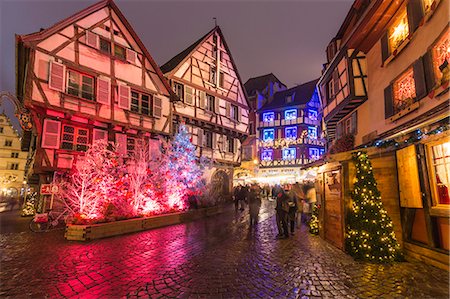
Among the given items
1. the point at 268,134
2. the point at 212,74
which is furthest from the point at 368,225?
the point at 268,134

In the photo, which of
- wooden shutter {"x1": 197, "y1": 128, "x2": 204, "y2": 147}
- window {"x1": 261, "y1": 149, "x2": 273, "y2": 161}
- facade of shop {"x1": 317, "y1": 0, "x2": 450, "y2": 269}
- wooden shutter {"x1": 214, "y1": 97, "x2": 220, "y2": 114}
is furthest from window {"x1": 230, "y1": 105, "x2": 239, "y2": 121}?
window {"x1": 261, "y1": 149, "x2": 273, "y2": 161}

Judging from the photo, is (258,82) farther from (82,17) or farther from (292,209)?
(292,209)

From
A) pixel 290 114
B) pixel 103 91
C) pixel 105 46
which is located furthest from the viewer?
pixel 290 114

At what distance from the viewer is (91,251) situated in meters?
7.78

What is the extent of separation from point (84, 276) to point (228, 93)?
69.0ft

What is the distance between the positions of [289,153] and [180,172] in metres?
26.4

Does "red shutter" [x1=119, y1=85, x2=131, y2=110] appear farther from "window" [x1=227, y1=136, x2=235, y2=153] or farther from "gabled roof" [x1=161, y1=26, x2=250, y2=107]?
"window" [x1=227, y1=136, x2=235, y2=153]

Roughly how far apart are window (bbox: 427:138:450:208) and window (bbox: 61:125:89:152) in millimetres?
16038

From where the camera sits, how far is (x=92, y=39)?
605 inches

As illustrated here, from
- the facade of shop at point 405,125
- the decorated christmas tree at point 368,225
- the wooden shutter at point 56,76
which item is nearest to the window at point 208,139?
the wooden shutter at point 56,76

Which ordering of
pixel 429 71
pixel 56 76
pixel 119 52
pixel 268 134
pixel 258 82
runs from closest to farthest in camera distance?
pixel 429 71 < pixel 56 76 < pixel 119 52 < pixel 268 134 < pixel 258 82

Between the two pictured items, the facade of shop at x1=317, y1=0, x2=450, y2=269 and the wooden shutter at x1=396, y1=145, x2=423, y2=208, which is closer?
the facade of shop at x1=317, y1=0, x2=450, y2=269

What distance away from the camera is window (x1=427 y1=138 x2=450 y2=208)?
19.8 ft

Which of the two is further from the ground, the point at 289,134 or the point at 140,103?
the point at 289,134
